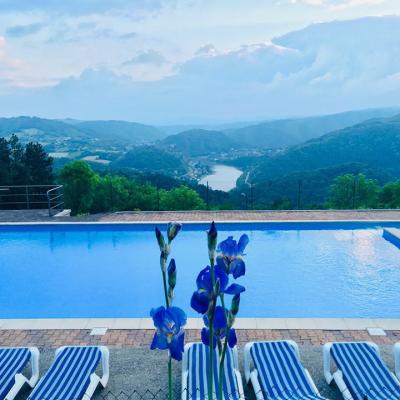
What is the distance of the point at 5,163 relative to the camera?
22203mm

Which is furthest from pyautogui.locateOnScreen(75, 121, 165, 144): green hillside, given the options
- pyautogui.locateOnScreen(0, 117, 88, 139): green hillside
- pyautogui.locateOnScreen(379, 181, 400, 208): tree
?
pyautogui.locateOnScreen(379, 181, 400, 208): tree

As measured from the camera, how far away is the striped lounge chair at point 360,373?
3.76 meters

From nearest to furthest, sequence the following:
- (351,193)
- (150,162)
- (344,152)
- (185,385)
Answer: (185,385) < (351,193) < (344,152) < (150,162)

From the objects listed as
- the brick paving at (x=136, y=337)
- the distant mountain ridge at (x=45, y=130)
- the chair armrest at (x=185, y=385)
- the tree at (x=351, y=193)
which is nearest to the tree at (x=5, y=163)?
the tree at (x=351, y=193)

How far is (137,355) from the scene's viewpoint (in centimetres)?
474

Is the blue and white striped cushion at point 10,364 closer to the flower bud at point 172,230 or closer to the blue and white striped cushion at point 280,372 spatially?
the blue and white striped cushion at point 280,372

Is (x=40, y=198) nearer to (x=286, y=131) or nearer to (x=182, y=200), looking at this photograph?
(x=182, y=200)

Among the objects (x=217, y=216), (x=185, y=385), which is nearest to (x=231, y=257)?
(x=185, y=385)

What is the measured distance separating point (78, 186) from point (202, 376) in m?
9.36

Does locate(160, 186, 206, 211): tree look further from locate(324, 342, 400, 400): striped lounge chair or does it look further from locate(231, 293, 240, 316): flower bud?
locate(231, 293, 240, 316): flower bud

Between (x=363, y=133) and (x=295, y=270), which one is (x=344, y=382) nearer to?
(x=295, y=270)

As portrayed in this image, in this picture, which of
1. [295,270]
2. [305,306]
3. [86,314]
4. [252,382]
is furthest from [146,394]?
[295,270]

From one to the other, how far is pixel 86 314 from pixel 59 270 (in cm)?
229

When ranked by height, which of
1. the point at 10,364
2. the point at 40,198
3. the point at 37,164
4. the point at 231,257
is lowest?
the point at 40,198
